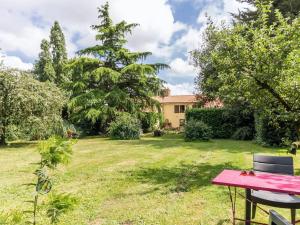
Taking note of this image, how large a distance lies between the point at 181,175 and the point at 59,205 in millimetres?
6041

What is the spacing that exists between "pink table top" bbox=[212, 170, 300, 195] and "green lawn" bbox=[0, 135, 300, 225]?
119 centimetres

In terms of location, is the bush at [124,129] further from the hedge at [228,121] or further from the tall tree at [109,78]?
the hedge at [228,121]

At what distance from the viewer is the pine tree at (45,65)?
30234mm

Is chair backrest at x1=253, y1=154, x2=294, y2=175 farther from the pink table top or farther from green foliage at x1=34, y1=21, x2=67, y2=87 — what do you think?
green foliage at x1=34, y1=21, x2=67, y2=87

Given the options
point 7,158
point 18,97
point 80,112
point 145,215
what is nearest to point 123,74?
point 80,112

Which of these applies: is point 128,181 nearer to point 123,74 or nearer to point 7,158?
point 7,158

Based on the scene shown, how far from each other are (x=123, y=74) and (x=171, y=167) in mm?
16276

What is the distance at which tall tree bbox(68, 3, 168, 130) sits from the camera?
22.4 meters

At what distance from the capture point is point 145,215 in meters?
5.01

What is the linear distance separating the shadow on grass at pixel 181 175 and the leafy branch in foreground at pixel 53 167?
4.39m

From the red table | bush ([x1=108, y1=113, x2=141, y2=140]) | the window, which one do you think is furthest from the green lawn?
the window

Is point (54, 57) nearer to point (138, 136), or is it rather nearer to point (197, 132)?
point (138, 136)

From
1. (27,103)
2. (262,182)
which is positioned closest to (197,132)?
(27,103)

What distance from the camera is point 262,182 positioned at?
379 centimetres
